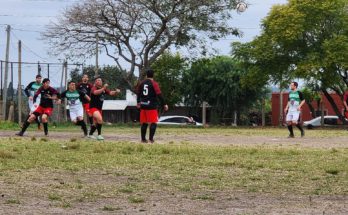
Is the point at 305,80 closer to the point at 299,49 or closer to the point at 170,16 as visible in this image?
the point at 299,49

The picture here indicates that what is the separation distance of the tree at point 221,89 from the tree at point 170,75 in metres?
0.79

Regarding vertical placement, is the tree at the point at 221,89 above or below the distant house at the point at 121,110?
above

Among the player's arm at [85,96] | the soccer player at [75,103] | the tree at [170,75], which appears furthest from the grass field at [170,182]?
the tree at [170,75]

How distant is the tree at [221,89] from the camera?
6500 centimetres

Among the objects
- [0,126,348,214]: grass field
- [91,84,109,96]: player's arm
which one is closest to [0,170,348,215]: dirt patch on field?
[0,126,348,214]: grass field

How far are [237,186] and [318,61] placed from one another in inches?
1594

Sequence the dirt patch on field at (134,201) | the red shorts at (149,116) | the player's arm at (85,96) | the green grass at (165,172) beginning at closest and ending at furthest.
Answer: the dirt patch on field at (134,201) < the green grass at (165,172) < the red shorts at (149,116) < the player's arm at (85,96)

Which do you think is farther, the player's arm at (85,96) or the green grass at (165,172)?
the player's arm at (85,96)

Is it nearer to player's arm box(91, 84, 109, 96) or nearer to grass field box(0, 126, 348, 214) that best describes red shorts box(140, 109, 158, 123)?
player's arm box(91, 84, 109, 96)

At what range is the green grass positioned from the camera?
8812 mm

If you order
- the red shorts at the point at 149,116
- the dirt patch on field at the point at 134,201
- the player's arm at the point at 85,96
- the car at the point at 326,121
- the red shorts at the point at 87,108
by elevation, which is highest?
the player's arm at the point at 85,96

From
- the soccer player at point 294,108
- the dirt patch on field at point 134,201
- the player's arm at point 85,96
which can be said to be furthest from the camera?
the soccer player at point 294,108

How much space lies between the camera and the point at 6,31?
4612 cm

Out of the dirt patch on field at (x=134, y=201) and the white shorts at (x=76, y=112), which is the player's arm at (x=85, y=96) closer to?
the white shorts at (x=76, y=112)
